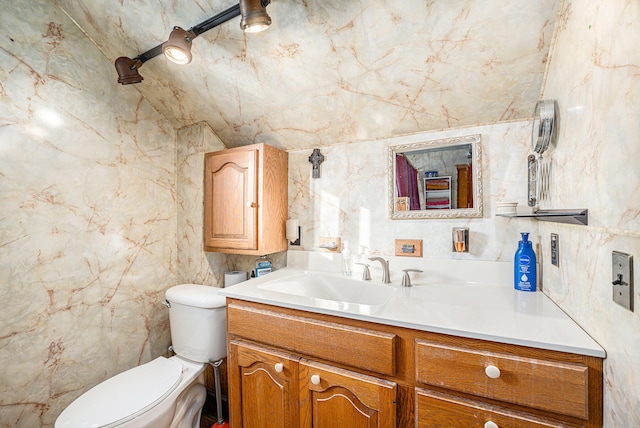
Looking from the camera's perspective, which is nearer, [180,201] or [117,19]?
[117,19]

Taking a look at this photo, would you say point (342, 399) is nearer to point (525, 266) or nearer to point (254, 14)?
point (525, 266)

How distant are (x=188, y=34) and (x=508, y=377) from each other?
179cm

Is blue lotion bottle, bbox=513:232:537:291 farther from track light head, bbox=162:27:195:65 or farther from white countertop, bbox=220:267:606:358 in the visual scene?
track light head, bbox=162:27:195:65

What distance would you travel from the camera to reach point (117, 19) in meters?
1.39

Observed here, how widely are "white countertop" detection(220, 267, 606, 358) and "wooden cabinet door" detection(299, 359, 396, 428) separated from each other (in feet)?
0.72

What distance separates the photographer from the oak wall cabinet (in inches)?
63.9

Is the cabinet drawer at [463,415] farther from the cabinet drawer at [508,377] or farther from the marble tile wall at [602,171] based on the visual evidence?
the marble tile wall at [602,171]

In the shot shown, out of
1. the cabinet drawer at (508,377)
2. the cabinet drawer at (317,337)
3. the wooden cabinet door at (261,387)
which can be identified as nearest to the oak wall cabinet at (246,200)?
the cabinet drawer at (317,337)

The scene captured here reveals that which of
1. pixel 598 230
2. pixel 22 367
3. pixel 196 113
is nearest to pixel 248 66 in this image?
pixel 196 113

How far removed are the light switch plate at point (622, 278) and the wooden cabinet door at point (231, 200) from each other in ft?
4.82

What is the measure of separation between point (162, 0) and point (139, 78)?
426 mm

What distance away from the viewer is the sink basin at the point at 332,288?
1.36 metres

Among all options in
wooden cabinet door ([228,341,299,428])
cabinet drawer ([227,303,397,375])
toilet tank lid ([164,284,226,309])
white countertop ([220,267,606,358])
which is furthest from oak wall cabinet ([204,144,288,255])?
wooden cabinet door ([228,341,299,428])

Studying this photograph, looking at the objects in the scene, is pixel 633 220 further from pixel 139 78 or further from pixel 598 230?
pixel 139 78
